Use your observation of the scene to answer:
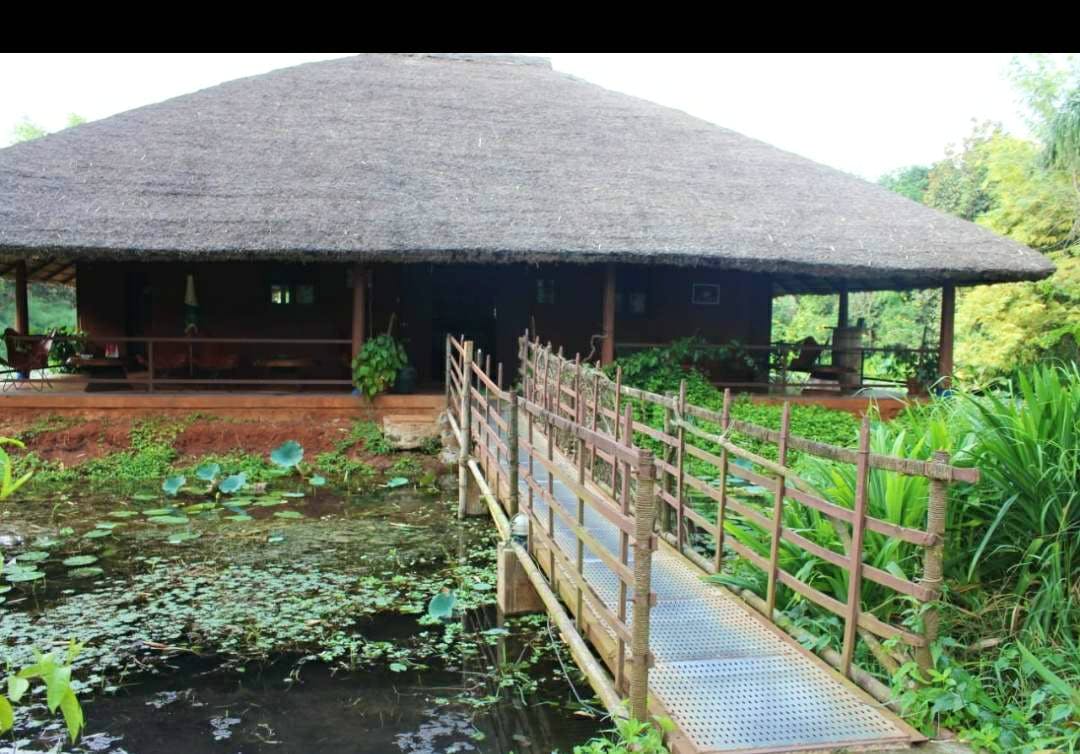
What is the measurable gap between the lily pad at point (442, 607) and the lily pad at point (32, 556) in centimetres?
380

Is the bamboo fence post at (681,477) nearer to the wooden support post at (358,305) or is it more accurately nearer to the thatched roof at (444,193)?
the thatched roof at (444,193)

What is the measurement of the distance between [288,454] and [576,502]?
5.20 m

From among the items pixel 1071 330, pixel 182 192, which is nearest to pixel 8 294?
pixel 182 192

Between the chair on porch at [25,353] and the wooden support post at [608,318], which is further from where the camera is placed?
the wooden support post at [608,318]

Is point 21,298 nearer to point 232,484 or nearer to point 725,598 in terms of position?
point 232,484

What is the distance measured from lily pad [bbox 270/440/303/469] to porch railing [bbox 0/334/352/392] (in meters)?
Answer: 1.49

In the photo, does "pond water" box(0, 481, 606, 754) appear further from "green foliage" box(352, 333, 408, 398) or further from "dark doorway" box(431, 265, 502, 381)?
"dark doorway" box(431, 265, 502, 381)

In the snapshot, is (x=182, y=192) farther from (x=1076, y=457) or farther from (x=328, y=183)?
(x=1076, y=457)

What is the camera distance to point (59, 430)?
35.5ft

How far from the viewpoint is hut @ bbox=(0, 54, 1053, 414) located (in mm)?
10984

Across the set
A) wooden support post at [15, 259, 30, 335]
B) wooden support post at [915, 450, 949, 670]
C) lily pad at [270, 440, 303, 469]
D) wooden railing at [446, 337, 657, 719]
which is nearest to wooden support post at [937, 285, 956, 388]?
wooden railing at [446, 337, 657, 719]

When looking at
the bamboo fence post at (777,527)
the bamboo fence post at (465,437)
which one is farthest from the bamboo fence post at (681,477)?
the bamboo fence post at (465,437)

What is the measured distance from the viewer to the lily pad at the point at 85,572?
6.85 m
